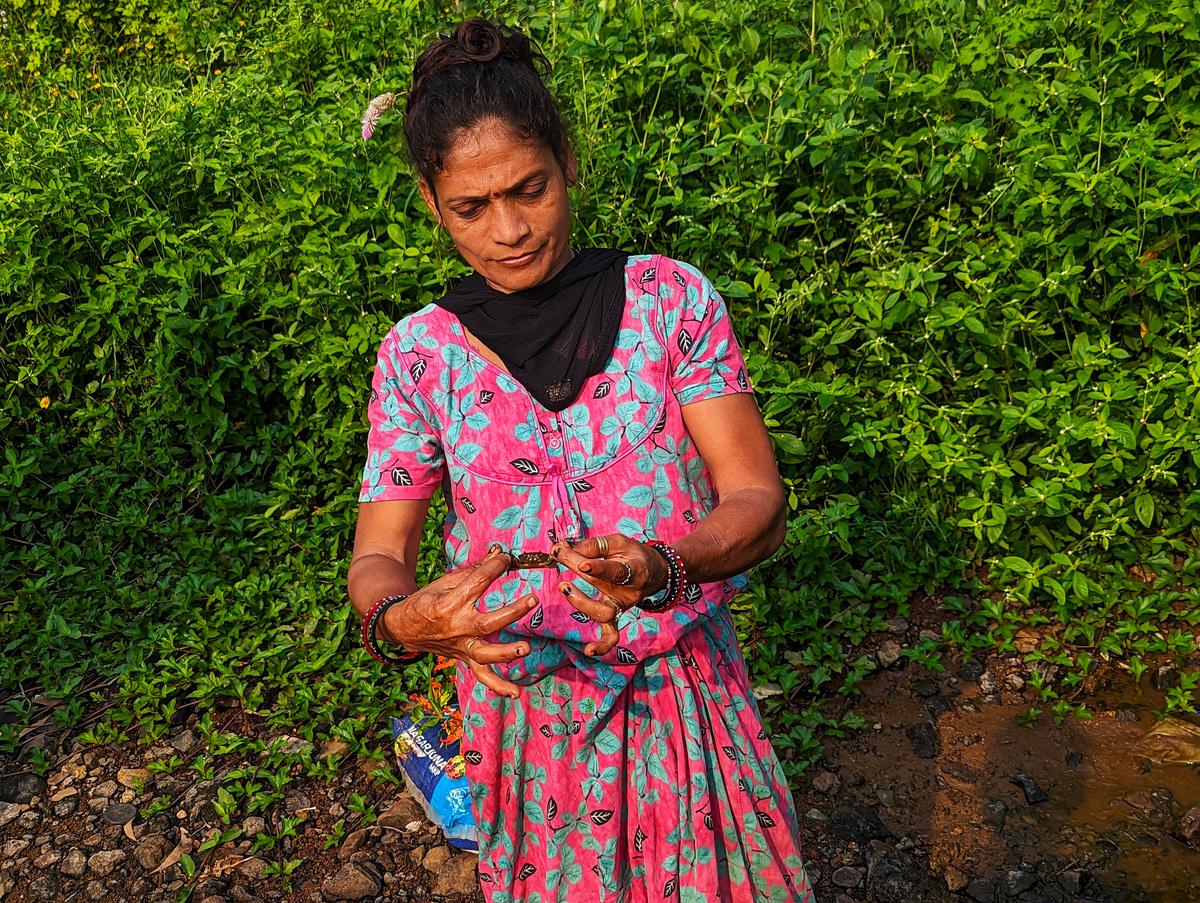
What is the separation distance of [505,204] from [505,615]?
2.10ft

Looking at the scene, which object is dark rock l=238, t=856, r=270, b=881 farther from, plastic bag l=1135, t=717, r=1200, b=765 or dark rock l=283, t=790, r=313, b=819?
plastic bag l=1135, t=717, r=1200, b=765

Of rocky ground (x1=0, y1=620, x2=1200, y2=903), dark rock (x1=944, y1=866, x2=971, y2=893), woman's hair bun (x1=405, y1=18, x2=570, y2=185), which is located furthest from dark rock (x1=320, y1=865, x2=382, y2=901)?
woman's hair bun (x1=405, y1=18, x2=570, y2=185)

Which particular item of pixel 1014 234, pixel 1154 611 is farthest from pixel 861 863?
pixel 1014 234

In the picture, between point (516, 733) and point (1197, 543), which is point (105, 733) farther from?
point (1197, 543)

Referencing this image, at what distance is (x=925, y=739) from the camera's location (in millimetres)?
3293

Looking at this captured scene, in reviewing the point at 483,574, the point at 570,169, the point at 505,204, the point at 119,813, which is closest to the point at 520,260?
the point at 505,204

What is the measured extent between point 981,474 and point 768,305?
2.88 feet

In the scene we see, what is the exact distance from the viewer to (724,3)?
174 inches

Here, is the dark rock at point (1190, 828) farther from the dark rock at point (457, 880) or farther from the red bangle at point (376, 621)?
the red bangle at point (376, 621)

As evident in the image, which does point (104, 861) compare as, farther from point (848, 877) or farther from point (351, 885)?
point (848, 877)

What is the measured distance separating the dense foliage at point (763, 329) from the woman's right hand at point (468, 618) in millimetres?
1914

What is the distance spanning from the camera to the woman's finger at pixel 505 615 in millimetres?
1435

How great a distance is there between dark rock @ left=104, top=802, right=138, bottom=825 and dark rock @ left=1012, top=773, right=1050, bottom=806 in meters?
2.49

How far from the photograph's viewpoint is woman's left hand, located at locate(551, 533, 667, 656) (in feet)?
4.64
